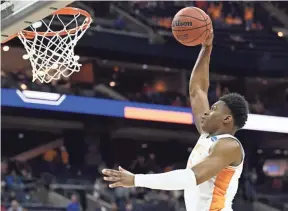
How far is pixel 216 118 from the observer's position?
10.6 ft

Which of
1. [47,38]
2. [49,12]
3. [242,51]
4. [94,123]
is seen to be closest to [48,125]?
[94,123]

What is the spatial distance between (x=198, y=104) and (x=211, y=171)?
0.80 m

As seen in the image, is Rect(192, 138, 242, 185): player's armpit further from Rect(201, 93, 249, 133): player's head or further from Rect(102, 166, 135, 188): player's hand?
Rect(102, 166, 135, 188): player's hand

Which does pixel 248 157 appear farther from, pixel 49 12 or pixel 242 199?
pixel 49 12

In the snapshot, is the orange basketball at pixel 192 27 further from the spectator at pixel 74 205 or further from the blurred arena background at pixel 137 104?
the blurred arena background at pixel 137 104

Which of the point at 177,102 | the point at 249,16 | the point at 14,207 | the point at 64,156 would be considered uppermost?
the point at 14,207

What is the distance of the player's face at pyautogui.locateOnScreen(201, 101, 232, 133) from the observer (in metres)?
3.23

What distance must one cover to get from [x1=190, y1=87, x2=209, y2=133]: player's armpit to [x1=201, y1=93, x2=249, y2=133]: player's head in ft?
1.13

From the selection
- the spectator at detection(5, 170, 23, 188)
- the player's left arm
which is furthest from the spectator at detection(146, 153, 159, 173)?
the player's left arm

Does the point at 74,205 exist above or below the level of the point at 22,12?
below

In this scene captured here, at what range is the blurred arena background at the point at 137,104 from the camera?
44.9ft

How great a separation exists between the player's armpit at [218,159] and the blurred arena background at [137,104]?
9254 millimetres

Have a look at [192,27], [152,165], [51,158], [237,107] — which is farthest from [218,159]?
[152,165]

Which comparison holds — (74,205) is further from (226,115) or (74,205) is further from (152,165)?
(226,115)
